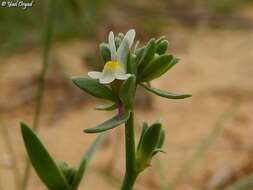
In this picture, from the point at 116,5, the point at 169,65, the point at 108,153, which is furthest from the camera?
the point at 116,5

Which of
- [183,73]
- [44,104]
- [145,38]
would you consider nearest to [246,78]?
[183,73]

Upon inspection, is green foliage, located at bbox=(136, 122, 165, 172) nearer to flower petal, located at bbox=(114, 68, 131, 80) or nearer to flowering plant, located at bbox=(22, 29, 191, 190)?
flowering plant, located at bbox=(22, 29, 191, 190)

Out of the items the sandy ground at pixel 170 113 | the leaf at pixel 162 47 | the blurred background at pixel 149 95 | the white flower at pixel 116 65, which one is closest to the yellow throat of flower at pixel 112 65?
the white flower at pixel 116 65

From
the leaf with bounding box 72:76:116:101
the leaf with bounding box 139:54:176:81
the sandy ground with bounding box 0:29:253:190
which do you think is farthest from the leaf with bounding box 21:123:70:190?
the sandy ground with bounding box 0:29:253:190

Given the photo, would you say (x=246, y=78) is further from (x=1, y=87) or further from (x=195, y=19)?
(x=1, y=87)

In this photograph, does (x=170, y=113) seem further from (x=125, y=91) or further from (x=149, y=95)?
(x=125, y=91)
